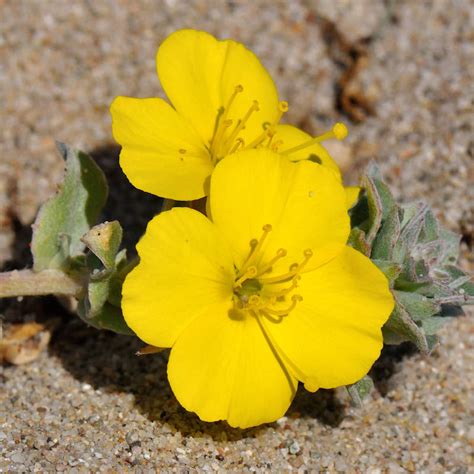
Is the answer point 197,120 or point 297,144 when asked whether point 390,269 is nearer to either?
point 297,144

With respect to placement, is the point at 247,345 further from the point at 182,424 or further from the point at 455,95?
the point at 455,95

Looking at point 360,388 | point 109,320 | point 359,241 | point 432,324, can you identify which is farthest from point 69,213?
point 432,324

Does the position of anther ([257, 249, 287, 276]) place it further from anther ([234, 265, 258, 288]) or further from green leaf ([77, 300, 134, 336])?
green leaf ([77, 300, 134, 336])

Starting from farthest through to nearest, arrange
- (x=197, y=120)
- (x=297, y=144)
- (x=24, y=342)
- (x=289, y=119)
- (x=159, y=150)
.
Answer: (x=289, y=119) < (x=24, y=342) < (x=297, y=144) < (x=197, y=120) < (x=159, y=150)

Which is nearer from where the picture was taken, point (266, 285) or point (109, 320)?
point (266, 285)

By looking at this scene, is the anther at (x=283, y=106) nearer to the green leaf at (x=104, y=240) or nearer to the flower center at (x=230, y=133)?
the flower center at (x=230, y=133)

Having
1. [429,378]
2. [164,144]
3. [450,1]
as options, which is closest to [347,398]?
[429,378]

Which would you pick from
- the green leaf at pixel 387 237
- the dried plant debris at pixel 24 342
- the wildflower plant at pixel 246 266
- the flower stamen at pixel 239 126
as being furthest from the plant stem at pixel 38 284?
the green leaf at pixel 387 237
